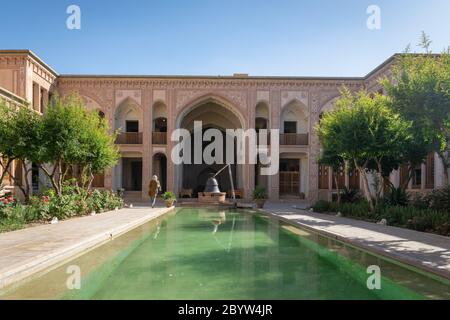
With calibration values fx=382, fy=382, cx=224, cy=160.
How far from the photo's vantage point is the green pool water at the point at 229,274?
462 centimetres

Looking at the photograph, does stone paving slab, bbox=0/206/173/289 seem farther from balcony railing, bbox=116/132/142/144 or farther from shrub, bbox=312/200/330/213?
balcony railing, bbox=116/132/142/144

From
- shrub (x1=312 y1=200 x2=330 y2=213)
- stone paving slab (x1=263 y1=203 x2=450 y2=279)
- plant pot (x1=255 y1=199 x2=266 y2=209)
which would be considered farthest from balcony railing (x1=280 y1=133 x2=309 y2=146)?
stone paving slab (x1=263 y1=203 x2=450 y2=279)

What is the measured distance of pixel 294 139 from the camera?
2611 cm

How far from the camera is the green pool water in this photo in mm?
4617

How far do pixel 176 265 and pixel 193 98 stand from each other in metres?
20.2

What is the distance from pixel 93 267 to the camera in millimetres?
5969

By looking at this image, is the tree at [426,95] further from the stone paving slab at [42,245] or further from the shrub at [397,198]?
the stone paving slab at [42,245]

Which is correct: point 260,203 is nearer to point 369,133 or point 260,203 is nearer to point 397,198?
point 397,198

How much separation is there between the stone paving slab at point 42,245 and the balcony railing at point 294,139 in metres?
17.0

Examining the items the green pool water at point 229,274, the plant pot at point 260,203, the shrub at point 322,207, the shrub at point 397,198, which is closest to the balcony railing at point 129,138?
the plant pot at point 260,203

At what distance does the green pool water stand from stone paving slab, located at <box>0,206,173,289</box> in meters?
0.20
